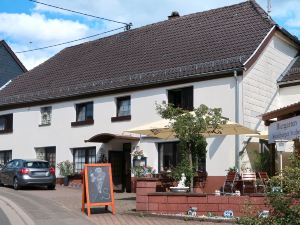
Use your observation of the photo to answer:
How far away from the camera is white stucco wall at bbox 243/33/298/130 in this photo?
20578 millimetres

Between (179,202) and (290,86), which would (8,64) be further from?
(179,202)

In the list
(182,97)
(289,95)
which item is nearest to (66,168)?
(182,97)

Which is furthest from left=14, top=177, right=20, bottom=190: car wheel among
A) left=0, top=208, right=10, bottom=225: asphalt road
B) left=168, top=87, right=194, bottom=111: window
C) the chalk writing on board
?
the chalk writing on board

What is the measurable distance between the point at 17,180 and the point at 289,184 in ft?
56.8

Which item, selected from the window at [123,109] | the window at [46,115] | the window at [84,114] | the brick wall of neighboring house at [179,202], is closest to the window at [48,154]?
the window at [46,115]

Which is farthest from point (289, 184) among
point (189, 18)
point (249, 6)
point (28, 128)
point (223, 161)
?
point (28, 128)

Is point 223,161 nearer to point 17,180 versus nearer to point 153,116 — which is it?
point 153,116

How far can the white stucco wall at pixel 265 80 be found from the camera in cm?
2058

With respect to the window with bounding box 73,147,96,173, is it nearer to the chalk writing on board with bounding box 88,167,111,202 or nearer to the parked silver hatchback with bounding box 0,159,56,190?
the parked silver hatchback with bounding box 0,159,56,190

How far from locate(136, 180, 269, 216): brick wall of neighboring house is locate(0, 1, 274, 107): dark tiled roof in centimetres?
800

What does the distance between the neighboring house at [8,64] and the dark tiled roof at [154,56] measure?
8510 millimetres

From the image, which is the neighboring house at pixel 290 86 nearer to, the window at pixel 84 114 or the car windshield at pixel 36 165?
the window at pixel 84 114

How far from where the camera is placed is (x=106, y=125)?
81.9 feet

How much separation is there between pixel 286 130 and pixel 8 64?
30779 millimetres
